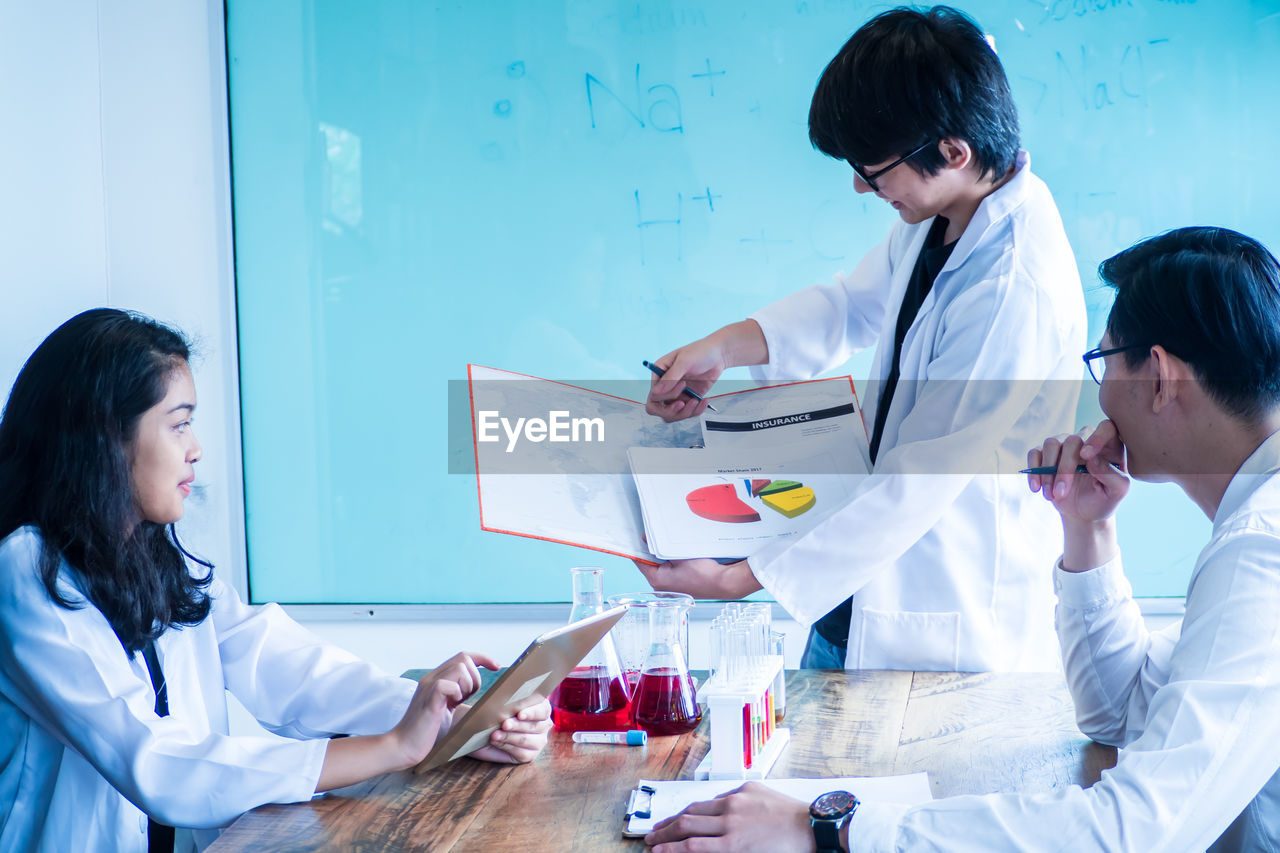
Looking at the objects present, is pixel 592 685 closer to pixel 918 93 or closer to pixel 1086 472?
pixel 1086 472

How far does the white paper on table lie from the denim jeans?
0.51m

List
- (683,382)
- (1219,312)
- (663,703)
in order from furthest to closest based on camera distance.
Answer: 1. (683,382)
2. (663,703)
3. (1219,312)

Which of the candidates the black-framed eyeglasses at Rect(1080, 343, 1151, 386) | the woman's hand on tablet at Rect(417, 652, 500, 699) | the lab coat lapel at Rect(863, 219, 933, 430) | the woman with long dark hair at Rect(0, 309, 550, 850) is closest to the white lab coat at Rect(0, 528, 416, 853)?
the woman with long dark hair at Rect(0, 309, 550, 850)

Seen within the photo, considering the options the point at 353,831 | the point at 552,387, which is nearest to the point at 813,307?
the point at 552,387

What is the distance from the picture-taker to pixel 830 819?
949 millimetres

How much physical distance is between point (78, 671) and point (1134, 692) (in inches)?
49.9

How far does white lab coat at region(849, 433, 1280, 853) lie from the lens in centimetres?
89

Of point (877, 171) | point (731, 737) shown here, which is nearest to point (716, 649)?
point (731, 737)

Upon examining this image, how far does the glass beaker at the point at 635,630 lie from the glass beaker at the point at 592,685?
0.09ft

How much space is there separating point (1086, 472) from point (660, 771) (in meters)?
0.66

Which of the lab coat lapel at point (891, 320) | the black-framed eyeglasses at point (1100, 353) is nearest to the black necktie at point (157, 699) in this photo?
the lab coat lapel at point (891, 320)

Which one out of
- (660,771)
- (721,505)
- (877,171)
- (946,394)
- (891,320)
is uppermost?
(877,171)

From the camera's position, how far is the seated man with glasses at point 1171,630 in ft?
2.92

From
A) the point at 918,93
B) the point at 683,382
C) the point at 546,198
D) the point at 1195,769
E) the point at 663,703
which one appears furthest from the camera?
the point at 546,198
